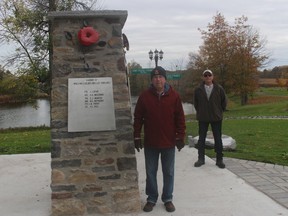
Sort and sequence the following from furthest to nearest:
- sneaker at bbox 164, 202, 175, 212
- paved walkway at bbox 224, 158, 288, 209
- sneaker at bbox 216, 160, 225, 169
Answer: sneaker at bbox 216, 160, 225, 169, paved walkway at bbox 224, 158, 288, 209, sneaker at bbox 164, 202, 175, 212

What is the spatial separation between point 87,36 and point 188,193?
268cm

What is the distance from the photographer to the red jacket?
4801 millimetres

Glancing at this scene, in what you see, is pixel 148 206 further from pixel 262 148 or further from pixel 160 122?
pixel 262 148

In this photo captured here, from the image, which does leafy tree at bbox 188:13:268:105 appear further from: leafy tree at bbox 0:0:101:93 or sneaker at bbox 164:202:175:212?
sneaker at bbox 164:202:175:212

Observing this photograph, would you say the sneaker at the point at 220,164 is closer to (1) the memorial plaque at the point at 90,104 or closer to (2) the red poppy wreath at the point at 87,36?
(1) the memorial plaque at the point at 90,104

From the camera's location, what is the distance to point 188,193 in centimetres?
569

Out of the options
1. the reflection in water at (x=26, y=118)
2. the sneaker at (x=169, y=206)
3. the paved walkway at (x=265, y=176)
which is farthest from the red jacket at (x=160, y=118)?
the reflection in water at (x=26, y=118)

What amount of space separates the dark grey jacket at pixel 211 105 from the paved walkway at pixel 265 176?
104cm

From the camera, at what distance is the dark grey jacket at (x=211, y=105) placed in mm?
6903

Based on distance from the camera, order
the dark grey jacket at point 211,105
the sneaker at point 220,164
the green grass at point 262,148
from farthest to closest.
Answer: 1. the green grass at point 262,148
2. the sneaker at point 220,164
3. the dark grey jacket at point 211,105

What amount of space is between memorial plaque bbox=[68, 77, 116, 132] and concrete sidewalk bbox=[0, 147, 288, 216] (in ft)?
4.00

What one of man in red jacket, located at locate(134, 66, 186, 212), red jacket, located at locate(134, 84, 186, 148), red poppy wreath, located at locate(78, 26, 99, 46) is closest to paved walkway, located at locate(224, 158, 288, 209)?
man in red jacket, located at locate(134, 66, 186, 212)

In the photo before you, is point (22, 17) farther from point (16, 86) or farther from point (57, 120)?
point (57, 120)

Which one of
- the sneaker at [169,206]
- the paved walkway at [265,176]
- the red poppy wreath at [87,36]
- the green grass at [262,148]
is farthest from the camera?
the green grass at [262,148]
